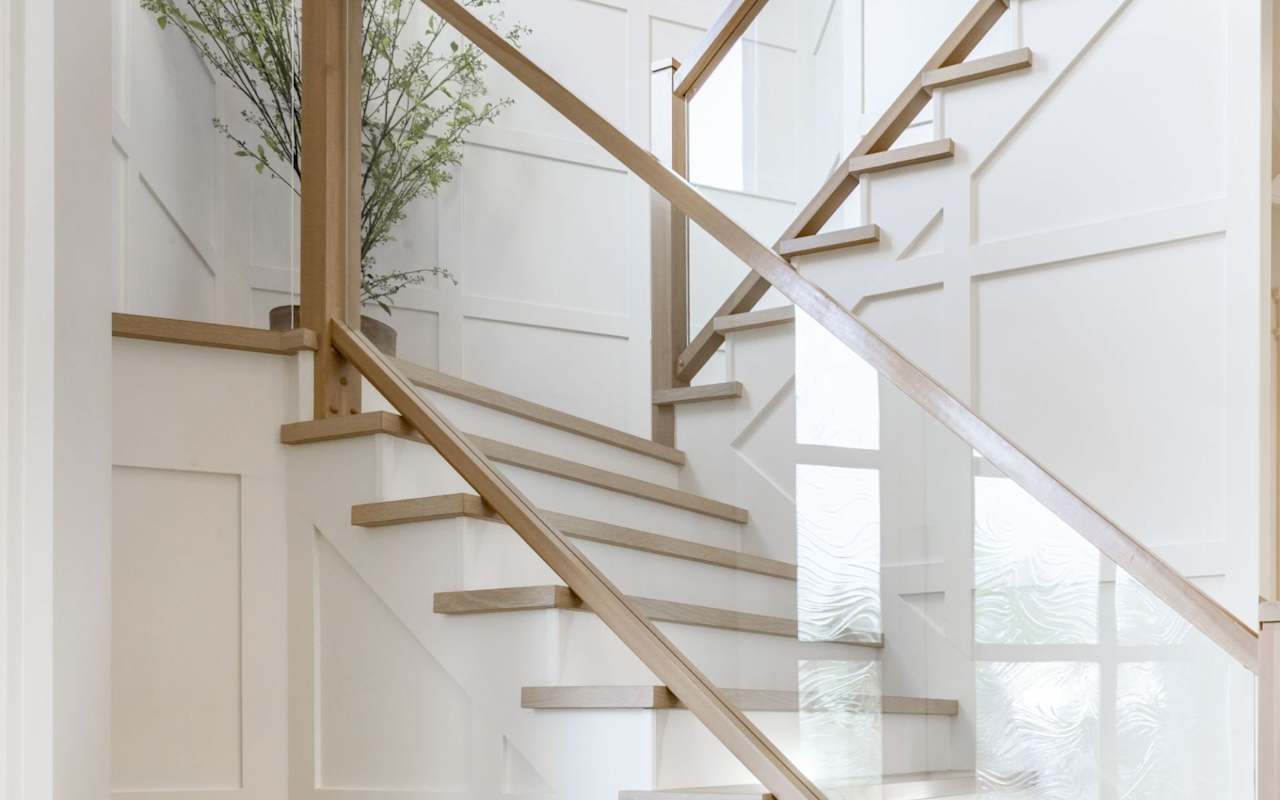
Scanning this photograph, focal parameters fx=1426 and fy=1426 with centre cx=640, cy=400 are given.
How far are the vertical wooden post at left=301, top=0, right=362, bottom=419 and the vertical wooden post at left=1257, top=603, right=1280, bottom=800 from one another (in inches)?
75.8

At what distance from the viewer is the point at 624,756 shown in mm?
2525

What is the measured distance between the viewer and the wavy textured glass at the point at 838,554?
2461mm

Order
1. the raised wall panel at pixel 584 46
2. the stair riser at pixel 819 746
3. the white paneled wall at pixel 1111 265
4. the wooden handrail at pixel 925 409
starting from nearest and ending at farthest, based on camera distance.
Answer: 1. the wooden handrail at pixel 925 409
2. the stair riser at pixel 819 746
3. the white paneled wall at pixel 1111 265
4. the raised wall panel at pixel 584 46

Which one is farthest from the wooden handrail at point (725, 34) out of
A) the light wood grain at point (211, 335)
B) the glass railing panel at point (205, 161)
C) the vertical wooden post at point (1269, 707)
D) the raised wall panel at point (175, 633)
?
the vertical wooden post at point (1269, 707)

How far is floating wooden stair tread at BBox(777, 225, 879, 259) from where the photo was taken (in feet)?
13.1

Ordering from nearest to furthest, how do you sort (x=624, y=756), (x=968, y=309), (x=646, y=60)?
(x=624, y=756) < (x=968, y=309) < (x=646, y=60)

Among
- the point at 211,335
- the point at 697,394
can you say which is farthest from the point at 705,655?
the point at 211,335

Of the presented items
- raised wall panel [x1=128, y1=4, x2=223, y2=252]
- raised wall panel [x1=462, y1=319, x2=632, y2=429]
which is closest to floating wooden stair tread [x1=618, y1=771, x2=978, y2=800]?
raised wall panel [x1=462, y1=319, x2=632, y2=429]

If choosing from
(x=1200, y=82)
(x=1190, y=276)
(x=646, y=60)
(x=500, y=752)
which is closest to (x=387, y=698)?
(x=500, y=752)

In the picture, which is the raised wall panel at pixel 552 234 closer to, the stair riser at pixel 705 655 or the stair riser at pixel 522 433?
the stair riser at pixel 522 433

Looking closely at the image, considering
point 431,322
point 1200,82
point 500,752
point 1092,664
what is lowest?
point 500,752

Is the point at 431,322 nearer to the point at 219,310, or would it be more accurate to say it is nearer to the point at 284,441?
the point at 284,441

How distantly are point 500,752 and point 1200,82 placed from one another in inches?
92.3

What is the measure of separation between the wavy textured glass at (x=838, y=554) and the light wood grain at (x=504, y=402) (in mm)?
585
